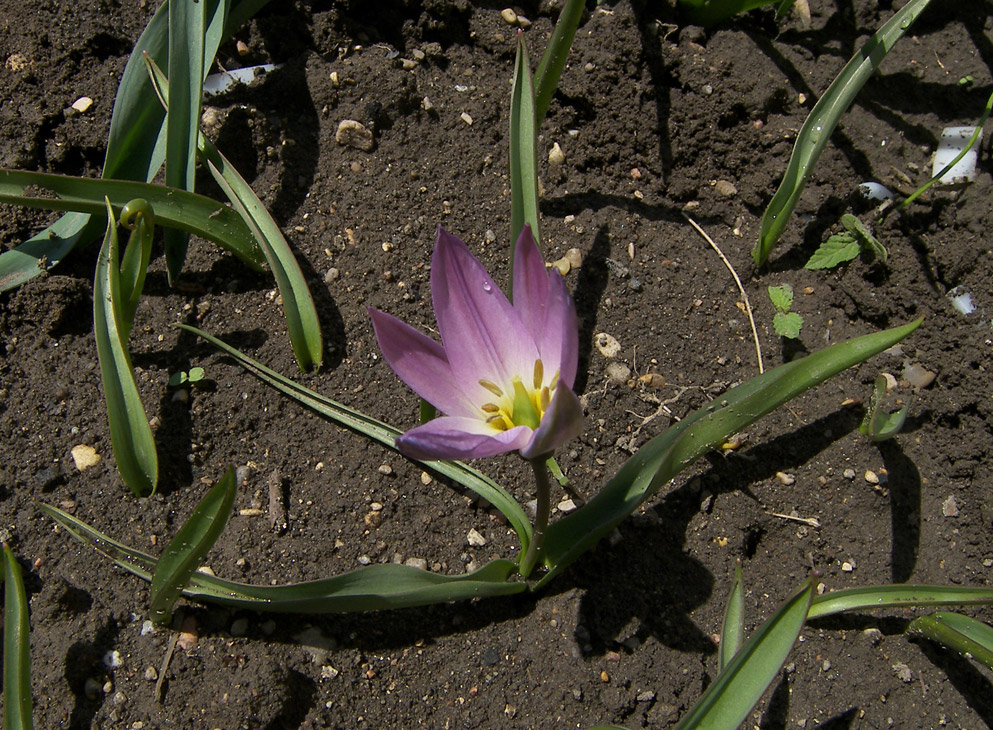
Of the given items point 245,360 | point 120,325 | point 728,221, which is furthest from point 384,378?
point 728,221

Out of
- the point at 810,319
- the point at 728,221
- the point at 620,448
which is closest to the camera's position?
the point at 620,448

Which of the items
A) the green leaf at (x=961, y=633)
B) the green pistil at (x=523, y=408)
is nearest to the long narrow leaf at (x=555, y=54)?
the green pistil at (x=523, y=408)

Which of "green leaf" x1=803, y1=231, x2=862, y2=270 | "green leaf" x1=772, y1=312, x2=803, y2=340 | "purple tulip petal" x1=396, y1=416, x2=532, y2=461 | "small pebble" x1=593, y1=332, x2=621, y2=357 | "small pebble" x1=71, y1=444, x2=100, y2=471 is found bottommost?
"small pebble" x1=71, y1=444, x2=100, y2=471

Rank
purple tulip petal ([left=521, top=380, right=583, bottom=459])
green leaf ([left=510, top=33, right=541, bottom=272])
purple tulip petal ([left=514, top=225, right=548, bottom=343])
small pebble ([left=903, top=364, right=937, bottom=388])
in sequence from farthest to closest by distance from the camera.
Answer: small pebble ([left=903, top=364, right=937, bottom=388]), green leaf ([left=510, top=33, right=541, bottom=272]), purple tulip petal ([left=514, top=225, right=548, bottom=343]), purple tulip petal ([left=521, top=380, right=583, bottom=459])

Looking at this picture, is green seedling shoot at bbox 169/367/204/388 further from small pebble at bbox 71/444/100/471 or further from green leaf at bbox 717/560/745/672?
green leaf at bbox 717/560/745/672

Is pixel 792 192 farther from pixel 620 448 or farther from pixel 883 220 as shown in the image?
pixel 620 448

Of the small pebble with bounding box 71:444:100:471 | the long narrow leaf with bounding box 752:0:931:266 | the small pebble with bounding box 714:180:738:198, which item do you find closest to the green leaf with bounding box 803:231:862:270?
the long narrow leaf with bounding box 752:0:931:266

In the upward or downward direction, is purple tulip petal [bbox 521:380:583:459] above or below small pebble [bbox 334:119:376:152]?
above
